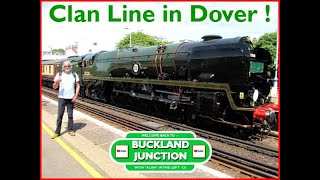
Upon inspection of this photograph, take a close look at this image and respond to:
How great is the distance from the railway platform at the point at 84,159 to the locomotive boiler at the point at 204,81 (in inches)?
99.1

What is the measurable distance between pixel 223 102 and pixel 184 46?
2.60 metres

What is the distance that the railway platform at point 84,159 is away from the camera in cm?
489

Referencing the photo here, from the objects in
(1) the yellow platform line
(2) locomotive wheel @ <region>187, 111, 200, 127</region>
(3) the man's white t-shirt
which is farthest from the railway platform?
(2) locomotive wheel @ <region>187, 111, 200, 127</region>

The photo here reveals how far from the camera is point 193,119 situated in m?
9.47

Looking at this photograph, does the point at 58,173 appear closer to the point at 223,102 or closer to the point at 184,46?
the point at 223,102

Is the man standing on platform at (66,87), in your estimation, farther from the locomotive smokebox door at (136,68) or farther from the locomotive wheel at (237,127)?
the locomotive smokebox door at (136,68)

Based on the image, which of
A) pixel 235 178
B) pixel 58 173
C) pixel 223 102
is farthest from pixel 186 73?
pixel 58 173

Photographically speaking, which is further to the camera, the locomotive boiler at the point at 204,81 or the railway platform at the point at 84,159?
the locomotive boiler at the point at 204,81

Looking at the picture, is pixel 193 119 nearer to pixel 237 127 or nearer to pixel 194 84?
pixel 194 84

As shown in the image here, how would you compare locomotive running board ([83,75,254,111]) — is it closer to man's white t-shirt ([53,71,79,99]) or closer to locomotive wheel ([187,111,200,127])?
locomotive wheel ([187,111,200,127])

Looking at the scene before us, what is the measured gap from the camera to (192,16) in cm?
477

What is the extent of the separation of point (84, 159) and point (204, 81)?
162 inches

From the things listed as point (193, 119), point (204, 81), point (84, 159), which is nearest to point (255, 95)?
point (204, 81)

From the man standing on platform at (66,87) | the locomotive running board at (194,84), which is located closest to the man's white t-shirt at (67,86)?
the man standing on platform at (66,87)
